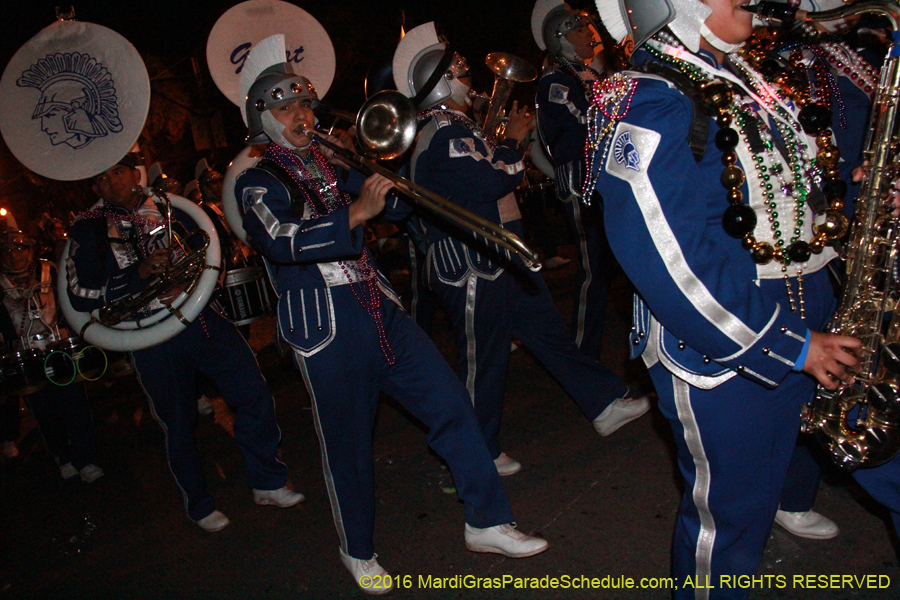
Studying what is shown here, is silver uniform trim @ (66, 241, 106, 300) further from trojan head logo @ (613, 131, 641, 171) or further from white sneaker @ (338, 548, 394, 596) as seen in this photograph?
trojan head logo @ (613, 131, 641, 171)

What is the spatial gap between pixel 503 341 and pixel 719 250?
2.10 metres

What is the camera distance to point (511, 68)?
4.42 metres

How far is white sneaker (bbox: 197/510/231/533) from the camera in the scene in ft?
13.2

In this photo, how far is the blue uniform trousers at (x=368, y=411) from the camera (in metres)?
2.99

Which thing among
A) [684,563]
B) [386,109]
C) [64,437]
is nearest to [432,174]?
[386,109]

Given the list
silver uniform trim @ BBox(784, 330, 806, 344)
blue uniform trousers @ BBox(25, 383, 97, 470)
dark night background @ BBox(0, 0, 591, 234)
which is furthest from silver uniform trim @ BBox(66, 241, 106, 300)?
dark night background @ BBox(0, 0, 591, 234)

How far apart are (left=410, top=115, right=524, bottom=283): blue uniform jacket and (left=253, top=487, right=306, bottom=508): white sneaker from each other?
64.2 inches

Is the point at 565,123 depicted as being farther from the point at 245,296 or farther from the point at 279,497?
the point at 245,296

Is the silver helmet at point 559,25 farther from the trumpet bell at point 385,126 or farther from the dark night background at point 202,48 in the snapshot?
the dark night background at point 202,48

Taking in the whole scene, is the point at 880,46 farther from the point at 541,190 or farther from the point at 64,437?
the point at 541,190

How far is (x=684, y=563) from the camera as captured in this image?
1986mm

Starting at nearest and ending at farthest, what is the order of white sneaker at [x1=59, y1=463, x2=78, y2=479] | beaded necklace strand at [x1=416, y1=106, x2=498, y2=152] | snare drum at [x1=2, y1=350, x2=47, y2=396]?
beaded necklace strand at [x1=416, y1=106, x2=498, y2=152]
snare drum at [x1=2, y1=350, x2=47, y2=396]
white sneaker at [x1=59, y1=463, x2=78, y2=479]

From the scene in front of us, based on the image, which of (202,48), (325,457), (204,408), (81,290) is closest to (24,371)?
(81,290)

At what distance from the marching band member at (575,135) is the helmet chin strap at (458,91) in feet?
3.08
